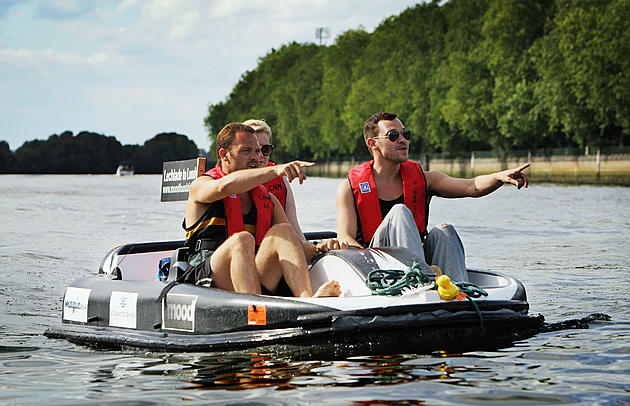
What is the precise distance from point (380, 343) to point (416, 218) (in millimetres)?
2042

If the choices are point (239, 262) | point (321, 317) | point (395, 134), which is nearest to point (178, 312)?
point (239, 262)

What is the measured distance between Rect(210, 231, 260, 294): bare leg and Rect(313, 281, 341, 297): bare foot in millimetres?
515

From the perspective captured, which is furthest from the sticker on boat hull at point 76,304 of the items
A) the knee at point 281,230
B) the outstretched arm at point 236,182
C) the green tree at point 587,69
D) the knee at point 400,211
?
the green tree at point 587,69

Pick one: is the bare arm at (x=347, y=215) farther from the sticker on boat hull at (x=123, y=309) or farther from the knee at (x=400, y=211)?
the sticker on boat hull at (x=123, y=309)

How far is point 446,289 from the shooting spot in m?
6.80

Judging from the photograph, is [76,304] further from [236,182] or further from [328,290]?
[328,290]

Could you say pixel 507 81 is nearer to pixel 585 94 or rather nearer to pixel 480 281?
pixel 585 94

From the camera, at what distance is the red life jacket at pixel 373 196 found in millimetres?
8398

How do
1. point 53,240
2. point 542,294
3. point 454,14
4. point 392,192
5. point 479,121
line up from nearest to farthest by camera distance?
point 392,192 → point 542,294 → point 53,240 → point 479,121 → point 454,14

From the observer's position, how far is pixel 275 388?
600 centimetres

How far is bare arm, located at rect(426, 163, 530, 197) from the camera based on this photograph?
26.1 ft

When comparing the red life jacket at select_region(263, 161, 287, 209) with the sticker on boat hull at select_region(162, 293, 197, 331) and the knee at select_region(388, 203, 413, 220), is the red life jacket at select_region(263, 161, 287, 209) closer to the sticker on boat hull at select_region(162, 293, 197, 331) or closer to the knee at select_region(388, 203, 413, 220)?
the knee at select_region(388, 203, 413, 220)

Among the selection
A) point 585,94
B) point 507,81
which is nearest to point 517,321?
point 585,94

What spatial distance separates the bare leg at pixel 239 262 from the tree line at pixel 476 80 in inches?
1490
